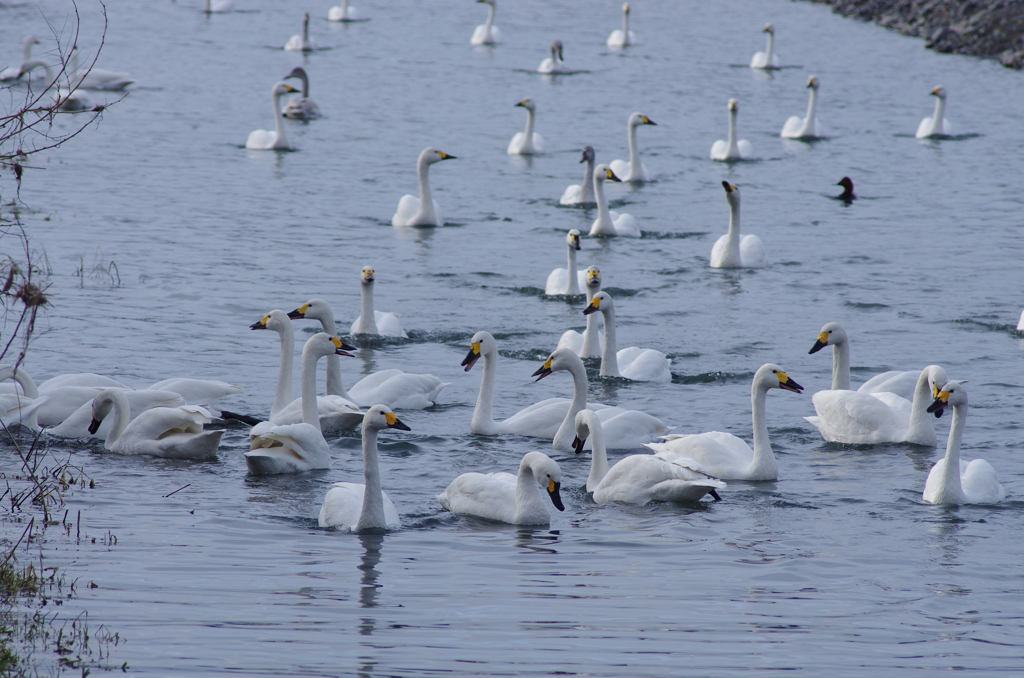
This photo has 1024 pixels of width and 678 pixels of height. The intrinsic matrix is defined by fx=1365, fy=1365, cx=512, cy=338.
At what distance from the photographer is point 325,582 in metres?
7.70

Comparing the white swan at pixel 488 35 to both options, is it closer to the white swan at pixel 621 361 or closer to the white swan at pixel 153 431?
the white swan at pixel 621 361

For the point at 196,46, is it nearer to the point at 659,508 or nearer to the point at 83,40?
the point at 83,40

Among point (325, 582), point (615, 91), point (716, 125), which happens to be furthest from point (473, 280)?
point (615, 91)

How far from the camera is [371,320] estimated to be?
14.2 metres

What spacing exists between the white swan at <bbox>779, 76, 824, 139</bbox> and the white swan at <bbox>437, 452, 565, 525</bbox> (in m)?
20.9

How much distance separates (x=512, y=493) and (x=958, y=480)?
3.19 m

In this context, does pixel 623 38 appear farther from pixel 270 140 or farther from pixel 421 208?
pixel 421 208

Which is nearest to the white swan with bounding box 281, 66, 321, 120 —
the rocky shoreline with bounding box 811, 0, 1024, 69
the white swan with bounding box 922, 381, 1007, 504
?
the rocky shoreline with bounding box 811, 0, 1024, 69

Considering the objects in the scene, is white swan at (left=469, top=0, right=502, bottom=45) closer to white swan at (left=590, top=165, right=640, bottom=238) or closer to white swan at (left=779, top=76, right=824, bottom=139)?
white swan at (left=779, top=76, right=824, bottom=139)

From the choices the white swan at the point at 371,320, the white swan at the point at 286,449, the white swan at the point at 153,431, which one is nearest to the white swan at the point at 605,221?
the white swan at the point at 371,320

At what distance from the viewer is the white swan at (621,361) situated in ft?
42.7

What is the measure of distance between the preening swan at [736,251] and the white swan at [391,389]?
721cm

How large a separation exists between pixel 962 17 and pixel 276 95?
25055 mm

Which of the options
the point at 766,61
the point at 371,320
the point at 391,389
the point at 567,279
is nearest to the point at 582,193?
the point at 567,279
